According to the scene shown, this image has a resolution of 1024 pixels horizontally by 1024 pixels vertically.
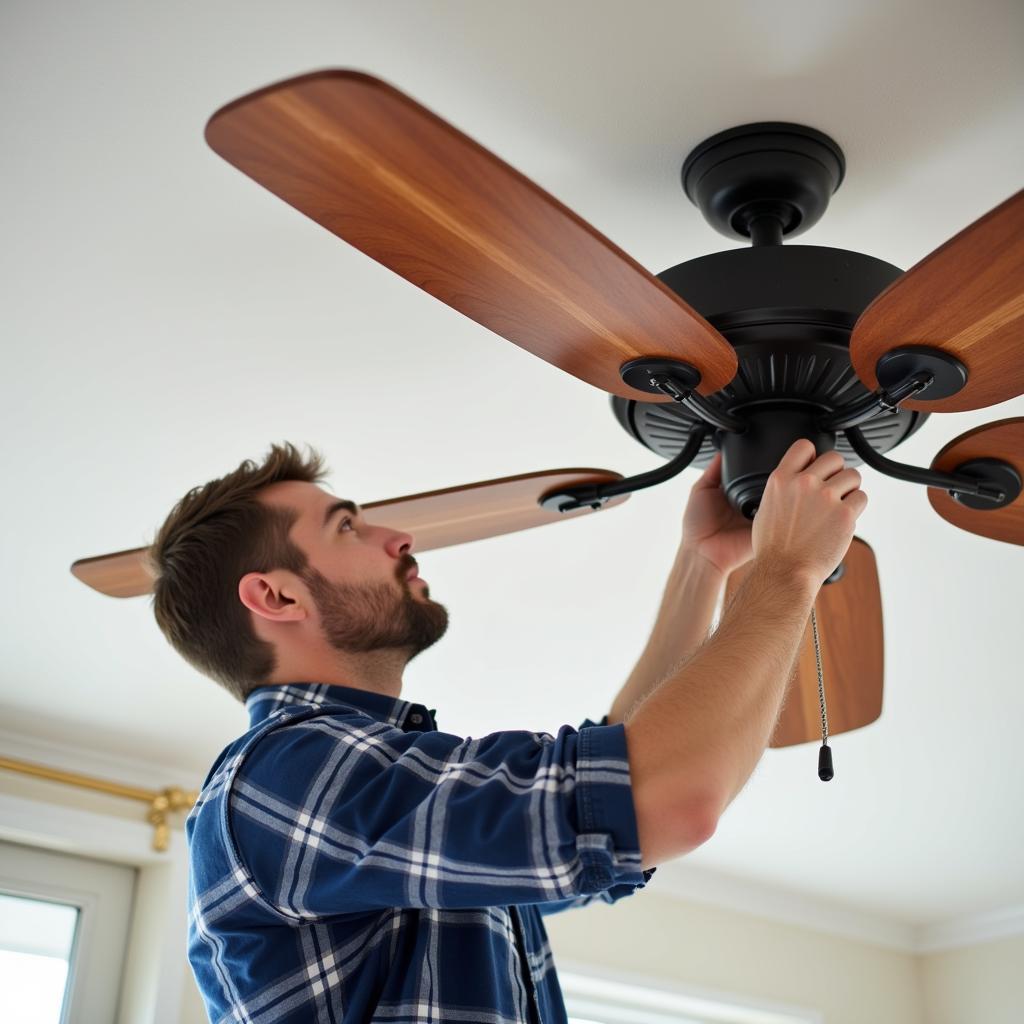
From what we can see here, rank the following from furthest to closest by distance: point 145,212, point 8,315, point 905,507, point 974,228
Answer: point 905,507 → point 8,315 → point 145,212 → point 974,228

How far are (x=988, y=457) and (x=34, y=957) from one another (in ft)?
7.11

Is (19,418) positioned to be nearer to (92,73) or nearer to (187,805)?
(92,73)

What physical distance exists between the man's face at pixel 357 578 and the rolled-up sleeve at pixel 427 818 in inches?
9.9

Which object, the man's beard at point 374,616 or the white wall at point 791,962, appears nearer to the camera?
the man's beard at point 374,616

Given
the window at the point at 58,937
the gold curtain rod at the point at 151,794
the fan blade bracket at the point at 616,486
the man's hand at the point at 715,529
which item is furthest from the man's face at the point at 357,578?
the window at the point at 58,937

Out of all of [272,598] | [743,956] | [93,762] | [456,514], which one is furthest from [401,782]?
[743,956]

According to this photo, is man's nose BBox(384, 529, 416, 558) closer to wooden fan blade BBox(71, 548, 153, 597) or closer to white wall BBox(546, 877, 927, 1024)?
wooden fan blade BBox(71, 548, 153, 597)

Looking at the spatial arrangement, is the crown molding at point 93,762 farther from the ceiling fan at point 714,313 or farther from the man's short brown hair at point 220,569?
the man's short brown hair at point 220,569

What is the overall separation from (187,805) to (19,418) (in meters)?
1.27

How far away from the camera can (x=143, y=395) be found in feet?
5.48

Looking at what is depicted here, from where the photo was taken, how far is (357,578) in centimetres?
132

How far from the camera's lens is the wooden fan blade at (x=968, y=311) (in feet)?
2.88

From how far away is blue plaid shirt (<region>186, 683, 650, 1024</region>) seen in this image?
875 mm

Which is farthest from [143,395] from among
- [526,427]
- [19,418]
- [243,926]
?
[243,926]
